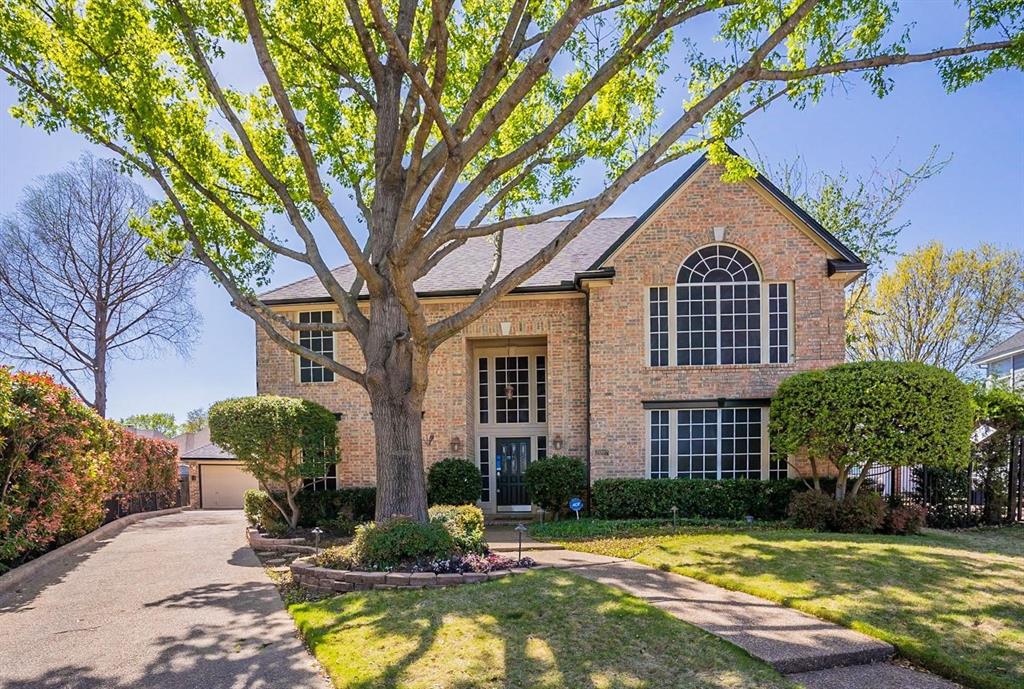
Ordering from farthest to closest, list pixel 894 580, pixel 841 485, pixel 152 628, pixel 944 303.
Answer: pixel 944 303
pixel 841 485
pixel 894 580
pixel 152 628

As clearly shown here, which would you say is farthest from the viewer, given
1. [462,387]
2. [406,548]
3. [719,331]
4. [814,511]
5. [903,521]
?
[462,387]

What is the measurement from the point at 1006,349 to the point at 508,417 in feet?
83.3

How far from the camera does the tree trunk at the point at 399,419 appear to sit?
9.06m

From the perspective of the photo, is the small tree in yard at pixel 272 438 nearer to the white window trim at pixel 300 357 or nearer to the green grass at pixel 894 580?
the white window trim at pixel 300 357

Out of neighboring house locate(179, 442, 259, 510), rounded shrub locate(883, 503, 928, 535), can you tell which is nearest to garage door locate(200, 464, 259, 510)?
neighboring house locate(179, 442, 259, 510)

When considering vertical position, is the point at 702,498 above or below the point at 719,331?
below

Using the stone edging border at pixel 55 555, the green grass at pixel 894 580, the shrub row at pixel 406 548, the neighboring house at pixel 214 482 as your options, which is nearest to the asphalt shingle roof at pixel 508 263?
the stone edging border at pixel 55 555

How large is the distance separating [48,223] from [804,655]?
29.4m

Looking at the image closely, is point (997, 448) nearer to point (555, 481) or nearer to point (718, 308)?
point (718, 308)

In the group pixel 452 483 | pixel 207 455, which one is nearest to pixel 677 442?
pixel 452 483

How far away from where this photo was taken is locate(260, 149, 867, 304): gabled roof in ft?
44.3

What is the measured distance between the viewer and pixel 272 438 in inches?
477

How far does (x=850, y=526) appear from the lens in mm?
11344

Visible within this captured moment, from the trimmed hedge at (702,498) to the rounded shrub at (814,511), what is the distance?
89 cm
